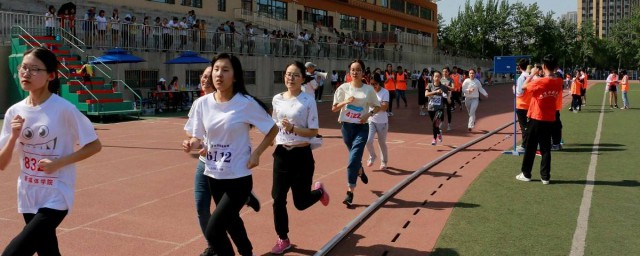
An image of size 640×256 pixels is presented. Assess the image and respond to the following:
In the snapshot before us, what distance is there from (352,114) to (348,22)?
47832 millimetres

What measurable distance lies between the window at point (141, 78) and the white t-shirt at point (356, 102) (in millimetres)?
17517

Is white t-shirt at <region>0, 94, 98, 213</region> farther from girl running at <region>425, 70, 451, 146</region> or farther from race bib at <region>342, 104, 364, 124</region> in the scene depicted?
girl running at <region>425, 70, 451, 146</region>

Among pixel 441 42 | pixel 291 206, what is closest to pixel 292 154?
pixel 291 206

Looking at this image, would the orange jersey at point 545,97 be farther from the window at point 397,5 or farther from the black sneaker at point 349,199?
the window at point 397,5

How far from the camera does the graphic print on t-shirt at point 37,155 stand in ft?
12.1

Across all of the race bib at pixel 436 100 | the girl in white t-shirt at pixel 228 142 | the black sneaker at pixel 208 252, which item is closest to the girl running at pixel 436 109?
the race bib at pixel 436 100

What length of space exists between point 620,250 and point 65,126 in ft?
15.9

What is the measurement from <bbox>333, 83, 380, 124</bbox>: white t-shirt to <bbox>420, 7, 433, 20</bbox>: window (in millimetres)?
66725

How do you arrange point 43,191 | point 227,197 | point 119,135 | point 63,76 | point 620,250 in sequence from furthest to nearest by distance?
point 63,76 < point 119,135 < point 620,250 < point 227,197 < point 43,191

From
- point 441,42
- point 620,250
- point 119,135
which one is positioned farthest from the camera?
point 441,42

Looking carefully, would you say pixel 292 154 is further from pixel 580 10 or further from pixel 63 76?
pixel 580 10

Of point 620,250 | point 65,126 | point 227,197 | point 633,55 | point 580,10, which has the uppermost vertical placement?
point 580,10

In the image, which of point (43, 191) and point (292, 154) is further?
point (292, 154)

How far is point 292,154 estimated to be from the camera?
18.3ft
